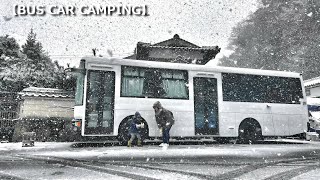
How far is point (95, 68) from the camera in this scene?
9562 millimetres

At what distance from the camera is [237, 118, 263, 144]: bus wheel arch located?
1095cm

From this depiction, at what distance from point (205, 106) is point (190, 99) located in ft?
2.23

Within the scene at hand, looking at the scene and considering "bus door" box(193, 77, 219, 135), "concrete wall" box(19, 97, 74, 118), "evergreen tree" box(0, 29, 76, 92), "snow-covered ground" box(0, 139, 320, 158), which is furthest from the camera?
"evergreen tree" box(0, 29, 76, 92)

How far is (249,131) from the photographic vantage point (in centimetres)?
1111

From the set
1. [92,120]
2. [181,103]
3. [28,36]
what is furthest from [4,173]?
[28,36]

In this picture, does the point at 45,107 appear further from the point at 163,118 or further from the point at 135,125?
the point at 163,118

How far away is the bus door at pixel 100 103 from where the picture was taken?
9180mm

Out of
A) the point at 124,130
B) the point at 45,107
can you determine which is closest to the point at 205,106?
the point at 124,130

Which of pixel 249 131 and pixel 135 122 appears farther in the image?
pixel 249 131

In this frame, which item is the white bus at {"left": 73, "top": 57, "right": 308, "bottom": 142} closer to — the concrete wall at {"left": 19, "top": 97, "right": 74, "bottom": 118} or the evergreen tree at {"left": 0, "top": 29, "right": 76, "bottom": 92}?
the concrete wall at {"left": 19, "top": 97, "right": 74, "bottom": 118}

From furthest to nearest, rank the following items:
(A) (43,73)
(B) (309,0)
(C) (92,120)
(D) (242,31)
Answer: (D) (242,31), (B) (309,0), (A) (43,73), (C) (92,120)

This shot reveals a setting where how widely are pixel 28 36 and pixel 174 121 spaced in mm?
24107

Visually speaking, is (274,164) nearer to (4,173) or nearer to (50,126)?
(4,173)

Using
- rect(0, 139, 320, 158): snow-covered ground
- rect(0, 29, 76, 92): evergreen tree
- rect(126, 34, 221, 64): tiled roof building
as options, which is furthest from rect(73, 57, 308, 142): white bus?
rect(126, 34, 221, 64): tiled roof building
